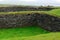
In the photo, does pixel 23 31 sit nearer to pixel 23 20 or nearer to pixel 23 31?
pixel 23 31

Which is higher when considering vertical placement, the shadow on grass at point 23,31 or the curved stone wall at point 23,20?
the curved stone wall at point 23,20

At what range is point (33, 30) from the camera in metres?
21.6

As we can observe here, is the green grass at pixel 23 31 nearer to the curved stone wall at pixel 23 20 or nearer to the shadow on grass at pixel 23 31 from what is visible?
the shadow on grass at pixel 23 31

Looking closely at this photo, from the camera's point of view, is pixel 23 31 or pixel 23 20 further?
pixel 23 20

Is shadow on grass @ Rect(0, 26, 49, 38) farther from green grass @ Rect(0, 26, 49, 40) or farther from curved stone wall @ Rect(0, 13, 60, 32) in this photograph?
curved stone wall @ Rect(0, 13, 60, 32)

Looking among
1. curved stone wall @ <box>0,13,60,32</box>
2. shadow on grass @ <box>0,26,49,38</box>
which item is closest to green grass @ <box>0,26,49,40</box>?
shadow on grass @ <box>0,26,49,38</box>

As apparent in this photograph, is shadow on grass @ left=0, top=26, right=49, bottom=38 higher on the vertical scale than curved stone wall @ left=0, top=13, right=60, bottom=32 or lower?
lower

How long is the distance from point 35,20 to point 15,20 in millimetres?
2401

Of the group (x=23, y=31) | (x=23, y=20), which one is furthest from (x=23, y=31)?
(x=23, y=20)

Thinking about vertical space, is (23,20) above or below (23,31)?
above

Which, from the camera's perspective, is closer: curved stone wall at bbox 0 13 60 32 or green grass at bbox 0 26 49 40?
green grass at bbox 0 26 49 40

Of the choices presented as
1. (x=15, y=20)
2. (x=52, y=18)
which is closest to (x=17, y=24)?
(x=15, y=20)

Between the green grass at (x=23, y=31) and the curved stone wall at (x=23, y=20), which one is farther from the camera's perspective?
the curved stone wall at (x=23, y=20)

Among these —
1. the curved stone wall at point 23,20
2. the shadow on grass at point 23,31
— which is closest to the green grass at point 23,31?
the shadow on grass at point 23,31
